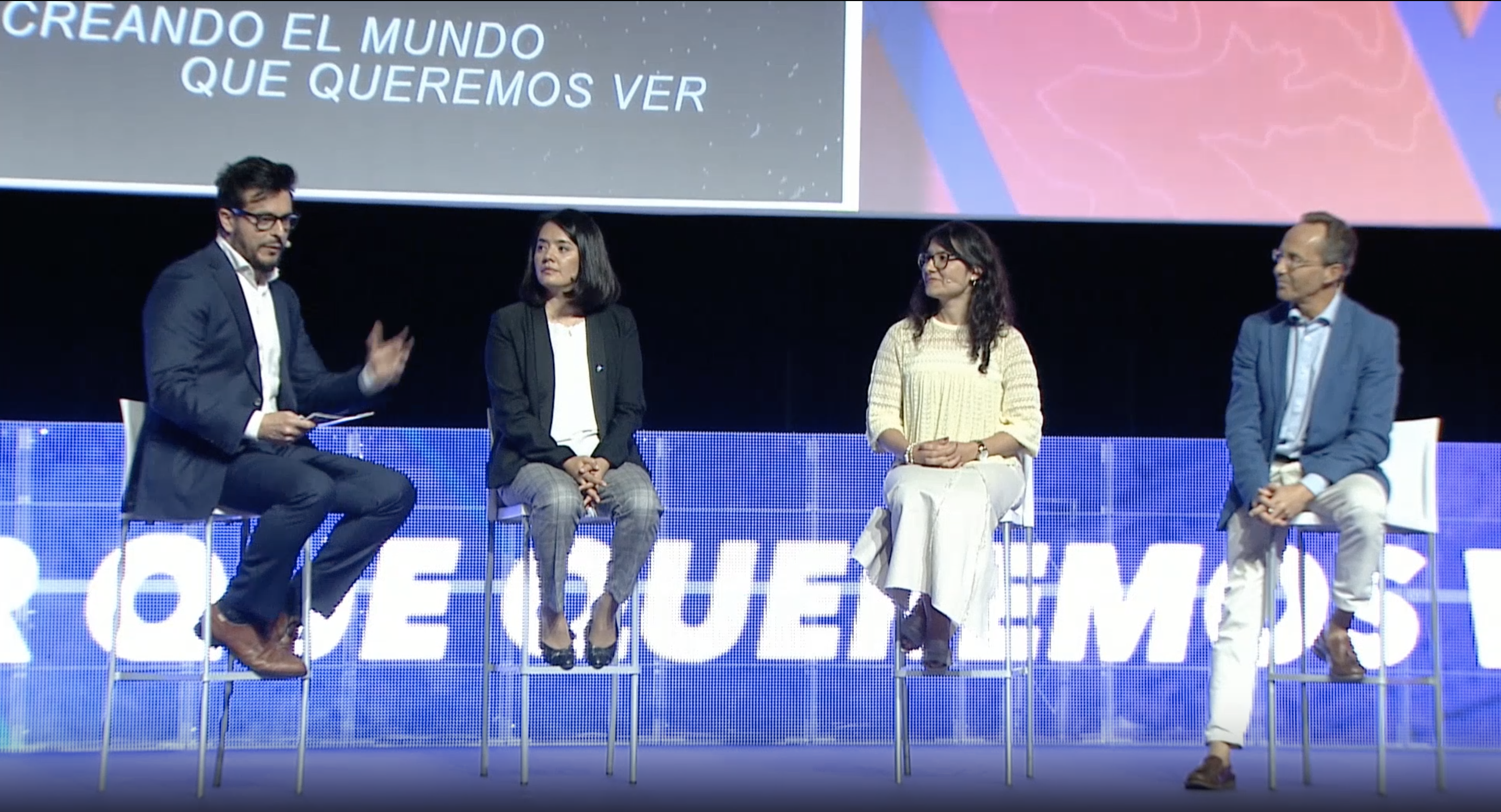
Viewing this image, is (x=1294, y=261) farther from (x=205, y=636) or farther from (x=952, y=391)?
(x=205, y=636)

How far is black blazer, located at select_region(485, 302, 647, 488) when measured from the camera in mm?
3896

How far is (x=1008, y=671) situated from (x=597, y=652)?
0.94m

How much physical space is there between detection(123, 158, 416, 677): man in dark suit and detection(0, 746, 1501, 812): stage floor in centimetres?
37

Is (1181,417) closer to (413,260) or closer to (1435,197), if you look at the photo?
(1435,197)

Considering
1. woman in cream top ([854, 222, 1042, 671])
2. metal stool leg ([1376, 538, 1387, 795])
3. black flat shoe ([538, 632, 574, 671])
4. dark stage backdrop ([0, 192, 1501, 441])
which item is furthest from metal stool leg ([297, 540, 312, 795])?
metal stool leg ([1376, 538, 1387, 795])

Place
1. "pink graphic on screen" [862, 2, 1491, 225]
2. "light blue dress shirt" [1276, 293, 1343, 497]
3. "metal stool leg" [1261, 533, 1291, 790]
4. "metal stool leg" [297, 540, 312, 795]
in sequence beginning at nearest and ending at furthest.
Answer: "metal stool leg" [297, 540, 312, 795] < "metal stool leg" [1261, 533, 1291, 790] < "light blue dress shirt" [1276, 293, 1343, 497] < "pink graphic on screen" [862, 2, 1491, 225]

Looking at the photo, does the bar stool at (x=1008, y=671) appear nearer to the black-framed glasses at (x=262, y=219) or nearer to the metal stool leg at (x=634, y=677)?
the metal stool leg at (x=634, y=677)

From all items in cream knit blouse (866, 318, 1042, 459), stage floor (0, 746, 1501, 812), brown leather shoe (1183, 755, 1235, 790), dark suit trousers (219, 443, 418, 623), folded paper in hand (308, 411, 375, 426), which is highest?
cream knit blouse (866, 318, 1042, 459)

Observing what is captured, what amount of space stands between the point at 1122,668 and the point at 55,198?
12.4ft

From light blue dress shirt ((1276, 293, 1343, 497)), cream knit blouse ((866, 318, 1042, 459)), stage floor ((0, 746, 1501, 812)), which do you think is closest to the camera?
stage floor ((0, 746, 1501, 812))

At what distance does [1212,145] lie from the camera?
18.1 ft

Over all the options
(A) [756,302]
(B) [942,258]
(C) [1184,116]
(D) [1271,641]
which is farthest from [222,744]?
(C) [1184,116]

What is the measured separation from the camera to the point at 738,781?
12.4 feet

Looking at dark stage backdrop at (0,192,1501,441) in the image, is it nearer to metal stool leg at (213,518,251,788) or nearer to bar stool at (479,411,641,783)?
metal stool leg at (213,518,251,788)
